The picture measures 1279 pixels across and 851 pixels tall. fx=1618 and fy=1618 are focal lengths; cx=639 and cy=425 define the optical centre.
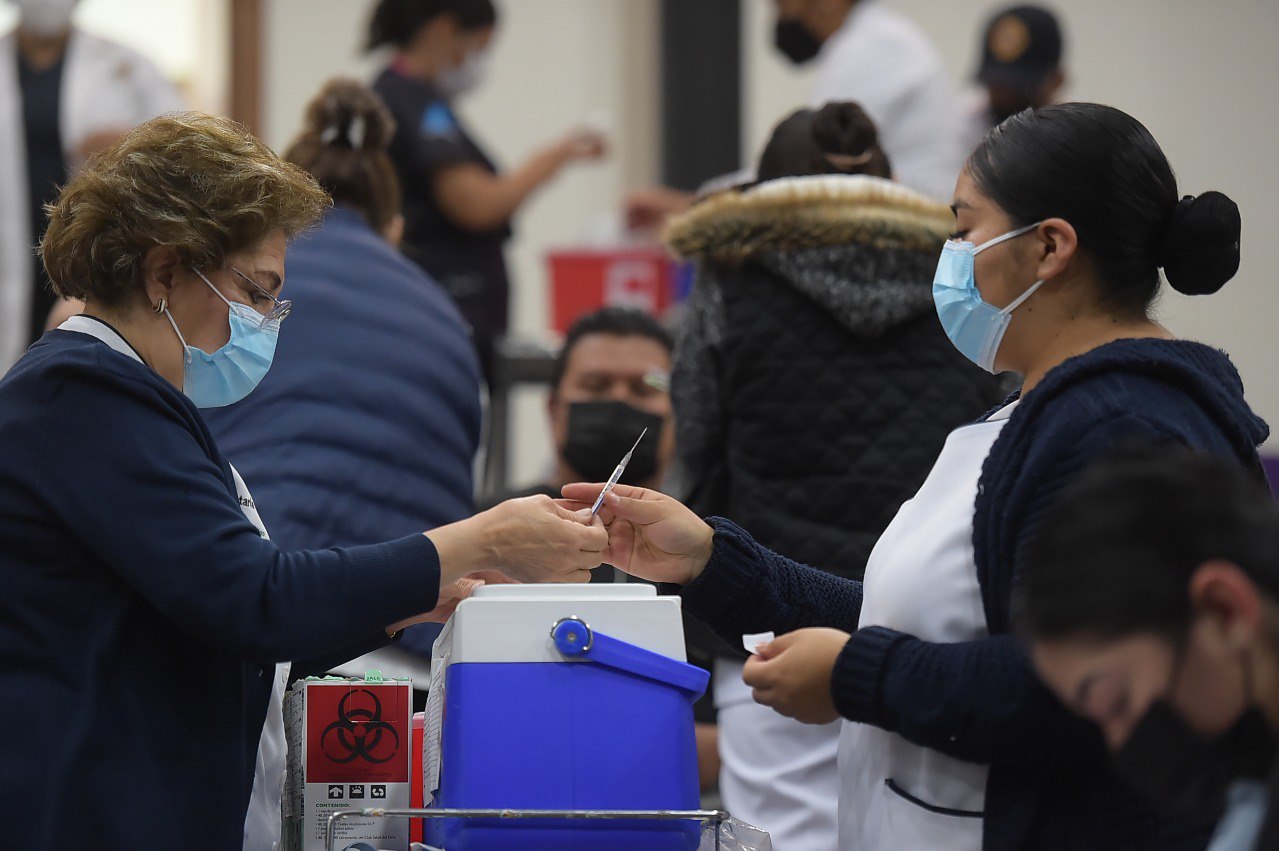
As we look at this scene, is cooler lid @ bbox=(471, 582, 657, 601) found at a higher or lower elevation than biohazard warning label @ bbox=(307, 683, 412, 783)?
higher

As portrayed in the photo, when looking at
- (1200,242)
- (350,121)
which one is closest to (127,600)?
(1200,242)

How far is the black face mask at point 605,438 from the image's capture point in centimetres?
320

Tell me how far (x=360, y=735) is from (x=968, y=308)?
0.88 m

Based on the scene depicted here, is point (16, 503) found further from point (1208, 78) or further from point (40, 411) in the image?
point (1208, 78)

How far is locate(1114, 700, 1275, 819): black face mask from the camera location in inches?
48.6

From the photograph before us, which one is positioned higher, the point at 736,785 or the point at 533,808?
the point at 533,808

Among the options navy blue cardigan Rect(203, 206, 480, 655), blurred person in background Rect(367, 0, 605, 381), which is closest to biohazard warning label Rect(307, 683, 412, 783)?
navy blue cardigan Rect(203, 206, 480, 655)

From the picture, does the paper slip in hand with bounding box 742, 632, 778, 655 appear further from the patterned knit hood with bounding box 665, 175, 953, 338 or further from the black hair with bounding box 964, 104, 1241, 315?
the patterned knit hood with bounding box 665, 175, 953, 338

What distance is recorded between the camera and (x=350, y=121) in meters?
2.96

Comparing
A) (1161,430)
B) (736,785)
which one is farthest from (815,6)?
(1161,430)

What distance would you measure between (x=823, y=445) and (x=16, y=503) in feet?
4.51

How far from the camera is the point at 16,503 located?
1679 millimetres

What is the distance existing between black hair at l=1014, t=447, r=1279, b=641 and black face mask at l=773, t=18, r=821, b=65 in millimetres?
3359

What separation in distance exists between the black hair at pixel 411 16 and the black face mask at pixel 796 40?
0.82 meters
